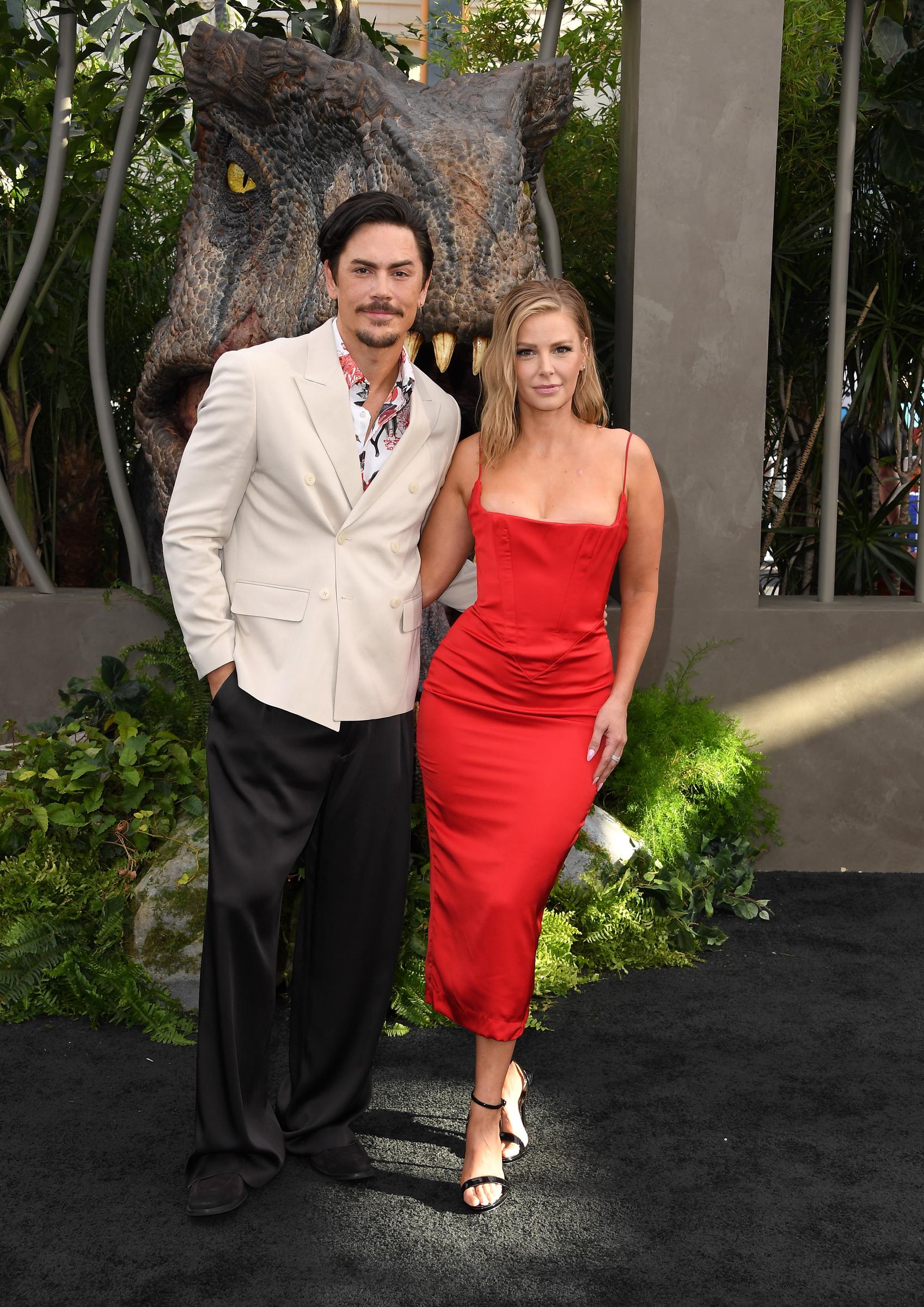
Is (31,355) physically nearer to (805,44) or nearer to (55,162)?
(55,162)

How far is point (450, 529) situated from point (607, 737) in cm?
56

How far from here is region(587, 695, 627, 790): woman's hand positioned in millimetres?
2445

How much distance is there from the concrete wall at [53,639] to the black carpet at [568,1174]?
1.39 meters

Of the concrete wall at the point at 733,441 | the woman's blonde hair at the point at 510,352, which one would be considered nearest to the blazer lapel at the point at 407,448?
the woman's blonde hair at the point at 510,352

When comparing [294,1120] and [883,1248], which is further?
[294,1120]

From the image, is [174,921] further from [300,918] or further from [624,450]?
[624,450]

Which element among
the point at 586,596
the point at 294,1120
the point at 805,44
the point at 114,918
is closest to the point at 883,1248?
the point at 294,1120

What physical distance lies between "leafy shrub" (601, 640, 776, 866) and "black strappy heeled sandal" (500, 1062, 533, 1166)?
51.1 inches

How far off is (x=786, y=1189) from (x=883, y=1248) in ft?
0.76

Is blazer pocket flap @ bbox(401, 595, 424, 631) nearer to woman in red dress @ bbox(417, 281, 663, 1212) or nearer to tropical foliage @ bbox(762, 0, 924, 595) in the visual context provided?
woman in red dress @ bbox(417, 281, 663, 1212)

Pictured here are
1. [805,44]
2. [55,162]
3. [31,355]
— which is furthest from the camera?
[805,44]

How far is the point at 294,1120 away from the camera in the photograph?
2502mm

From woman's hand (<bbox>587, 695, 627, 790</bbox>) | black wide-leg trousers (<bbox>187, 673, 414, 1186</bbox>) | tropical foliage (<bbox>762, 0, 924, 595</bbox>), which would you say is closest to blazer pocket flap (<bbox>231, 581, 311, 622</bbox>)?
black wide-leg trousers (<bbox>187, 673, 414, 1186</bbox>)

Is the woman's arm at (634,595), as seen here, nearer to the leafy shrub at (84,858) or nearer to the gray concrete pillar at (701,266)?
the leafy shrub at (84,858)
